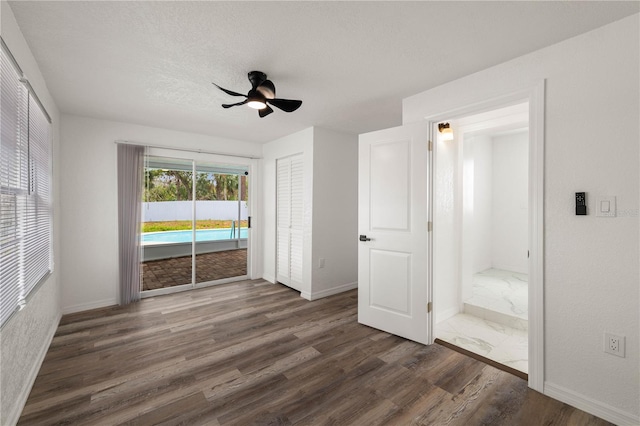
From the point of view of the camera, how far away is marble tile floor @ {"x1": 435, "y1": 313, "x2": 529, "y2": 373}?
97.2 inches

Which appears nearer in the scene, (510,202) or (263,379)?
(263,379)

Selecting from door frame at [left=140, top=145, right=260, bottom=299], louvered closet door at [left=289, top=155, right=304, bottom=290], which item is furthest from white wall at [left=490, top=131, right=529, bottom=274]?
door frame at [left=140, top=145, right=260, bottom=299]

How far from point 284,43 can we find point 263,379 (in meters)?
2.47

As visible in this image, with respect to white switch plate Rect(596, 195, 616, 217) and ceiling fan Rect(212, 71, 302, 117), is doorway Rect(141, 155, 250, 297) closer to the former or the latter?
ceiling fan Rect(212, 71, 302, 117)

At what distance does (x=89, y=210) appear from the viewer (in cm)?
361

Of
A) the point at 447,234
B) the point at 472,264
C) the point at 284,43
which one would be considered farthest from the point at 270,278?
the point at 284,43

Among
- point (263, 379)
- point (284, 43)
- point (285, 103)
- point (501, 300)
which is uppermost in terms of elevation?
point (284, 43)

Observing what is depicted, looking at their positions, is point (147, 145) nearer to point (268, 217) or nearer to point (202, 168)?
point (202, 168)

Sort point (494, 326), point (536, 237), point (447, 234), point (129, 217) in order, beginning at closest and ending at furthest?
point (536, 237) → point (494, 326) → point (447, 234) → point (129, 217)

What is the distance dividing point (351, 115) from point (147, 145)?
285cm

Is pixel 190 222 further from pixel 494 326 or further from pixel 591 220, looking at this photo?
pixel 591 220

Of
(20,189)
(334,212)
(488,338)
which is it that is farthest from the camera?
(334,212)

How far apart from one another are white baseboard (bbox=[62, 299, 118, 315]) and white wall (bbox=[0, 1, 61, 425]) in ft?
1.82

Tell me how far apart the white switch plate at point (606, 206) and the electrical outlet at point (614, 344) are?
0.75m
